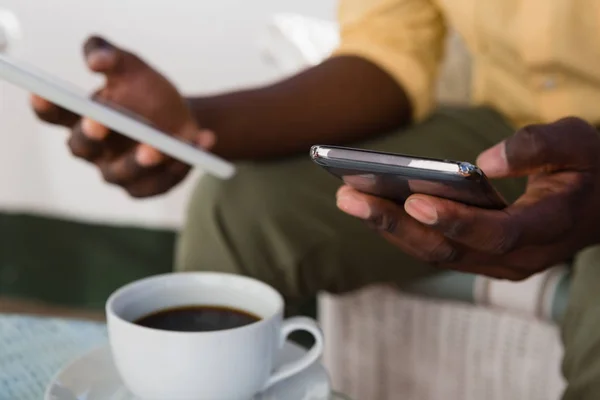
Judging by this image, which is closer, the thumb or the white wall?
the thumb

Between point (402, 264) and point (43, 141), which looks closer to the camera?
point (402, 264)

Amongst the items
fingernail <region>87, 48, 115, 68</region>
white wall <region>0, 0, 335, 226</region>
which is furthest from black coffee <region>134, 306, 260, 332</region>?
white wall <region>0, 0, 335, 226</region>

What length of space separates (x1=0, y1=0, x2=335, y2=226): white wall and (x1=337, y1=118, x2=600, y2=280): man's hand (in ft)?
2.37

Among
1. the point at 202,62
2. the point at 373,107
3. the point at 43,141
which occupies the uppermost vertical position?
the point at 373,107

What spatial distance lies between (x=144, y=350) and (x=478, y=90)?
0.55m

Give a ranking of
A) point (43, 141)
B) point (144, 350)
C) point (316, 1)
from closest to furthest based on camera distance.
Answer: point (144, 350), point (316, 1), point (43, 141)

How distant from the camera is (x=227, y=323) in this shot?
410 mm

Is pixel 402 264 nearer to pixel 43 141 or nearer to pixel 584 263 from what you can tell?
pixel 584 263

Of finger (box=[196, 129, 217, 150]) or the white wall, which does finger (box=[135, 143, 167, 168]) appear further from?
the white wall

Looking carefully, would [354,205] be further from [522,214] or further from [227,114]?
[227,114]

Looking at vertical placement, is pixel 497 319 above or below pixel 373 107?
below

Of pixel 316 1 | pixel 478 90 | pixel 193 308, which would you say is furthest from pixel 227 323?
pixel 316 1

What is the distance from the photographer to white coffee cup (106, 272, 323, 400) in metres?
0.36

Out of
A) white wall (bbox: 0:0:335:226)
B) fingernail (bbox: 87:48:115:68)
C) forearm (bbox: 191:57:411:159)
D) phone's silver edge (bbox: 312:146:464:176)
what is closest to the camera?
phone's silver edge (bbox: 312:146:464:176)
